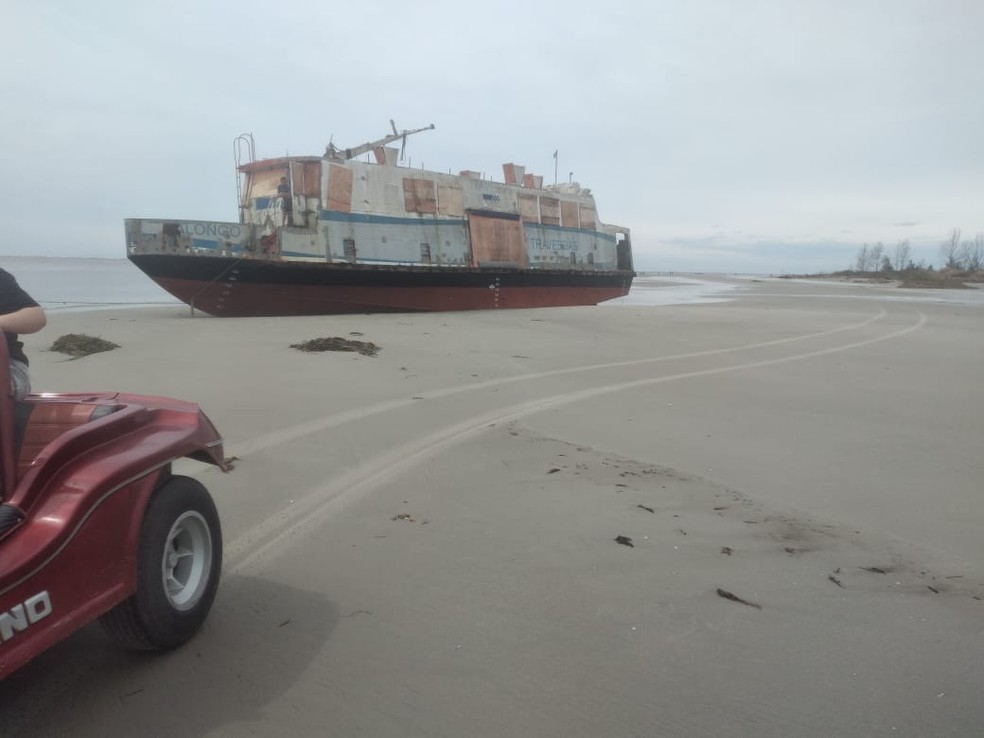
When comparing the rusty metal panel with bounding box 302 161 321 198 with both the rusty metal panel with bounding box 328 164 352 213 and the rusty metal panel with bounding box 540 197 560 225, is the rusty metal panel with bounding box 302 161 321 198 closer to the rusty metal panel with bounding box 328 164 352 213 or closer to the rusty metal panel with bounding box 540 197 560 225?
the rusty metal panel with bounding box 328 164 352 213

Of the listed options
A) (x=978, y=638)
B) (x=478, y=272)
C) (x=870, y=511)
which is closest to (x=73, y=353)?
(x=870, y=511)

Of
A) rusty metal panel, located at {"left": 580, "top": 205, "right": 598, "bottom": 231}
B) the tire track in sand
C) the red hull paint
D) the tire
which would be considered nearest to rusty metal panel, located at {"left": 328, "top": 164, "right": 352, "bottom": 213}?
the red hull paint

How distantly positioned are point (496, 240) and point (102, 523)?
820 inches

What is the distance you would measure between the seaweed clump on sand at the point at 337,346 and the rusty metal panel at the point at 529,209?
14253mm

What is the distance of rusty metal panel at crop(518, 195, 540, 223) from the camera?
23.7 meters

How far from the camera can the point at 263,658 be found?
8.36 ft

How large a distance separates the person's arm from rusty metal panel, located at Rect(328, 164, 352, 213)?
16288 millimetres

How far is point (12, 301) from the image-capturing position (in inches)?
106

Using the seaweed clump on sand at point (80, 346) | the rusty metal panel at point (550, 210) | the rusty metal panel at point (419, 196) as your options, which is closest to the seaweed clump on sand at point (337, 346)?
the seaweed clump on sand at point (80, 346)

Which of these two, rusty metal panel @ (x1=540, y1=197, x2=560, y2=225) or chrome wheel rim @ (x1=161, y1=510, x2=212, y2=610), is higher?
rusty metal panel @ (x1=540, y1=197, x2=560, y2=225)

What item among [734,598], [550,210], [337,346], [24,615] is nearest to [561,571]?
[734,598]

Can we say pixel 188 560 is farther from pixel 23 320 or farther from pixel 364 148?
pixel 364 148

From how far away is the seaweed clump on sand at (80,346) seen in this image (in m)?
9.36

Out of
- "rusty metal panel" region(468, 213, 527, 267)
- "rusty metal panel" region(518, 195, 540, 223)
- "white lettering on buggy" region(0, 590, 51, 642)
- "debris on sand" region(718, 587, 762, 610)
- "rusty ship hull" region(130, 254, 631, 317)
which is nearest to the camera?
"white lettering on buggy" region(0, 590, 51, 642)
